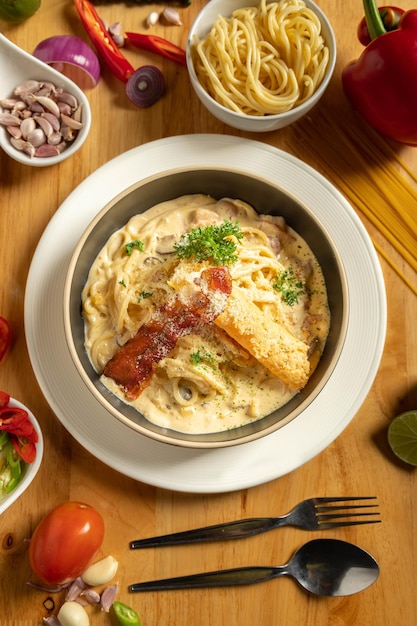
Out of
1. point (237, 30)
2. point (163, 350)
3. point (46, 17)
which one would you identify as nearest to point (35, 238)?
point (163, 350)

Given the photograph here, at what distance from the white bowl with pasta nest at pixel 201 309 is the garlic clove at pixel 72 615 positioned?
149 centimetres

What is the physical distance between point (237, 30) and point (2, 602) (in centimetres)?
466

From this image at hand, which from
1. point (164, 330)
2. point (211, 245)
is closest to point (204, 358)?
point (164, 330)

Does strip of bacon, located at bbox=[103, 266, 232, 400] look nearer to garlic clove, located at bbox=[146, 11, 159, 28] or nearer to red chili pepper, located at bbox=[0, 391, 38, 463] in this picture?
red chili pepper, located at bbox=[0, 391, 38, 463]

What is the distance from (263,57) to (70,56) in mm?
1506

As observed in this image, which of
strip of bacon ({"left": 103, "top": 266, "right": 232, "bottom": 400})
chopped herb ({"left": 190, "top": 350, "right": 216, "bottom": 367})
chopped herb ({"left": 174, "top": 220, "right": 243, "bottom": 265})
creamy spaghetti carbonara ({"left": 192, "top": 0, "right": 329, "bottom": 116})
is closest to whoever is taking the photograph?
strip of bacon ({"left": 103, "top": 266, "right": 232, "bottom": 400})

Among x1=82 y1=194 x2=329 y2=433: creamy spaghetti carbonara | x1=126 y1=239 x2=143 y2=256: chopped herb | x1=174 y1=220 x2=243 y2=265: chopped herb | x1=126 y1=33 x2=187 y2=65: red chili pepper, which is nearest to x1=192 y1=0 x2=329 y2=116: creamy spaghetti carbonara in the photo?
x1=126 y1=33 x2=187 y2=65: red chili pepper

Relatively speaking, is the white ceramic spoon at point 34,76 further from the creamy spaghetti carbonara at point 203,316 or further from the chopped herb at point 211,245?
the chopped herb at point 211,245

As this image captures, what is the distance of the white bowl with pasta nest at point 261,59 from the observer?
4973 mm

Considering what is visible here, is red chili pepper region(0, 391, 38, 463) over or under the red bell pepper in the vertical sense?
under

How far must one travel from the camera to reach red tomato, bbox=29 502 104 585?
471 cm

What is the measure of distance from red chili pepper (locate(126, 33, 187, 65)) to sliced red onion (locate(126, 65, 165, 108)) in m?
0.16

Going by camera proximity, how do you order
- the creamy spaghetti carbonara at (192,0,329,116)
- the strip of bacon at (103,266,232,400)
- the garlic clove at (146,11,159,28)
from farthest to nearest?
the garlic clove at (146,11,159,28)
the creamy spaghetti carbonara at (192,0,329,116)
the strip of bacon at (103,266,232,400)

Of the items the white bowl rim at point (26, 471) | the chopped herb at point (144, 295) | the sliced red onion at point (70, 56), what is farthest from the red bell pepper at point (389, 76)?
the white bowl rim at point (26, 471)
